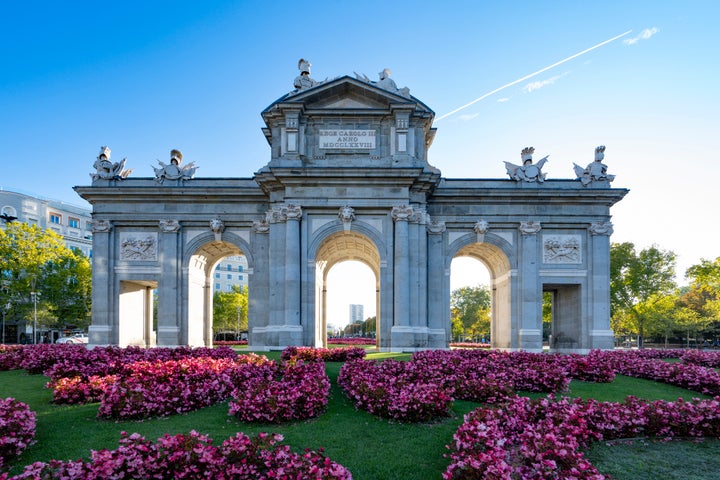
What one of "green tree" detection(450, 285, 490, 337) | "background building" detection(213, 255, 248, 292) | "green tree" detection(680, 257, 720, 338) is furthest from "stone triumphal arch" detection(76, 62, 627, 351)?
"background building" detection(213, 255, 248, 292)

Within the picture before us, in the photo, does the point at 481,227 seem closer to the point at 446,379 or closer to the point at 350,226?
the point at 350,226

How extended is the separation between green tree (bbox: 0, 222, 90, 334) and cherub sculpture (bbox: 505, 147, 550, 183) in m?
44.5

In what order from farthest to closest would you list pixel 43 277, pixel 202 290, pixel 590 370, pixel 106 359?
pixel 43 277 → pixel 202 290 → pixel 590 370 → pixel 106 359

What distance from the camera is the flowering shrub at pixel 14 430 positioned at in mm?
8094

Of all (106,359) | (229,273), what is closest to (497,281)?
(106,359)

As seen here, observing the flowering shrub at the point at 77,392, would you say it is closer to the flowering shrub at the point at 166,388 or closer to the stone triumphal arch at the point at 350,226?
the flowering shrub at the point at 166,388

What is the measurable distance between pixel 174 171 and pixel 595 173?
2707cm

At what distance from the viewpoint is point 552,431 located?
7.89 m

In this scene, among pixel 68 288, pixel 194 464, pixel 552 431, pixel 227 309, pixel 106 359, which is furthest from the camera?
pixel 227 309

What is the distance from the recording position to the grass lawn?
26.1 feet

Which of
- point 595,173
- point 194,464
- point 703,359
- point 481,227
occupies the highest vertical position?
point 595,173

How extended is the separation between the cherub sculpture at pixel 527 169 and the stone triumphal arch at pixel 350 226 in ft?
0.25

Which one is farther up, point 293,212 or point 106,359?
point 293,212

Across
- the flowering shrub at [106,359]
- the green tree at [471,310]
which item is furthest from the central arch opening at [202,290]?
the green tree at [471,310]
